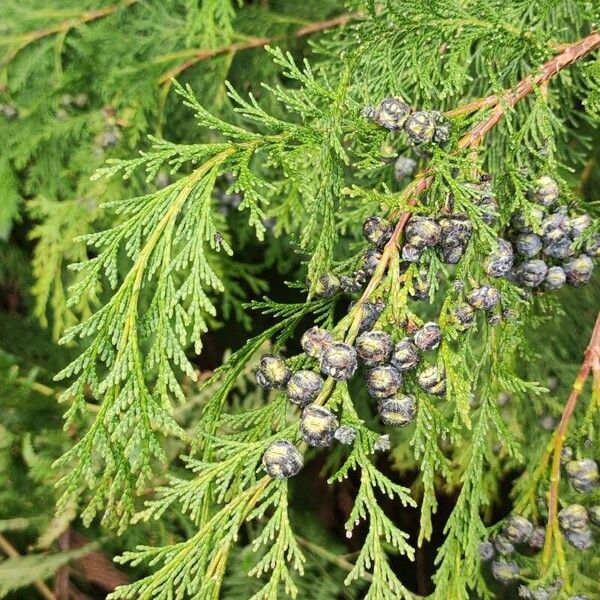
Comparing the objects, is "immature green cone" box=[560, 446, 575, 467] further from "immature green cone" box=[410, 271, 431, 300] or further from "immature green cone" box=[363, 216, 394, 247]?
"immature green cone" box=[363, 216, 394, 247]

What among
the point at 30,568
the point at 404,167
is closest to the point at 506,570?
the point at 404,167

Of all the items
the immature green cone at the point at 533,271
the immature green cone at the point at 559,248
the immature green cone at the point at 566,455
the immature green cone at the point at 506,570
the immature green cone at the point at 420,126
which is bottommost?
the immature green cone at the point at 506,570

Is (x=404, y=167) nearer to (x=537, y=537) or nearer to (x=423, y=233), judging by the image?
(x=423, y=233)

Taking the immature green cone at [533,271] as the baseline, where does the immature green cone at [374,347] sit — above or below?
above

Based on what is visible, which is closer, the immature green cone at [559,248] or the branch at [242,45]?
the immature green cone at [559,248]

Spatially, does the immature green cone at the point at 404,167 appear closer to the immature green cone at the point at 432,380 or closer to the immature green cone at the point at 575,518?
the immature green cone at the point at 432,380

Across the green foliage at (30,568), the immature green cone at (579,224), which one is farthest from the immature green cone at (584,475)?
the green foliage at (30,568)
